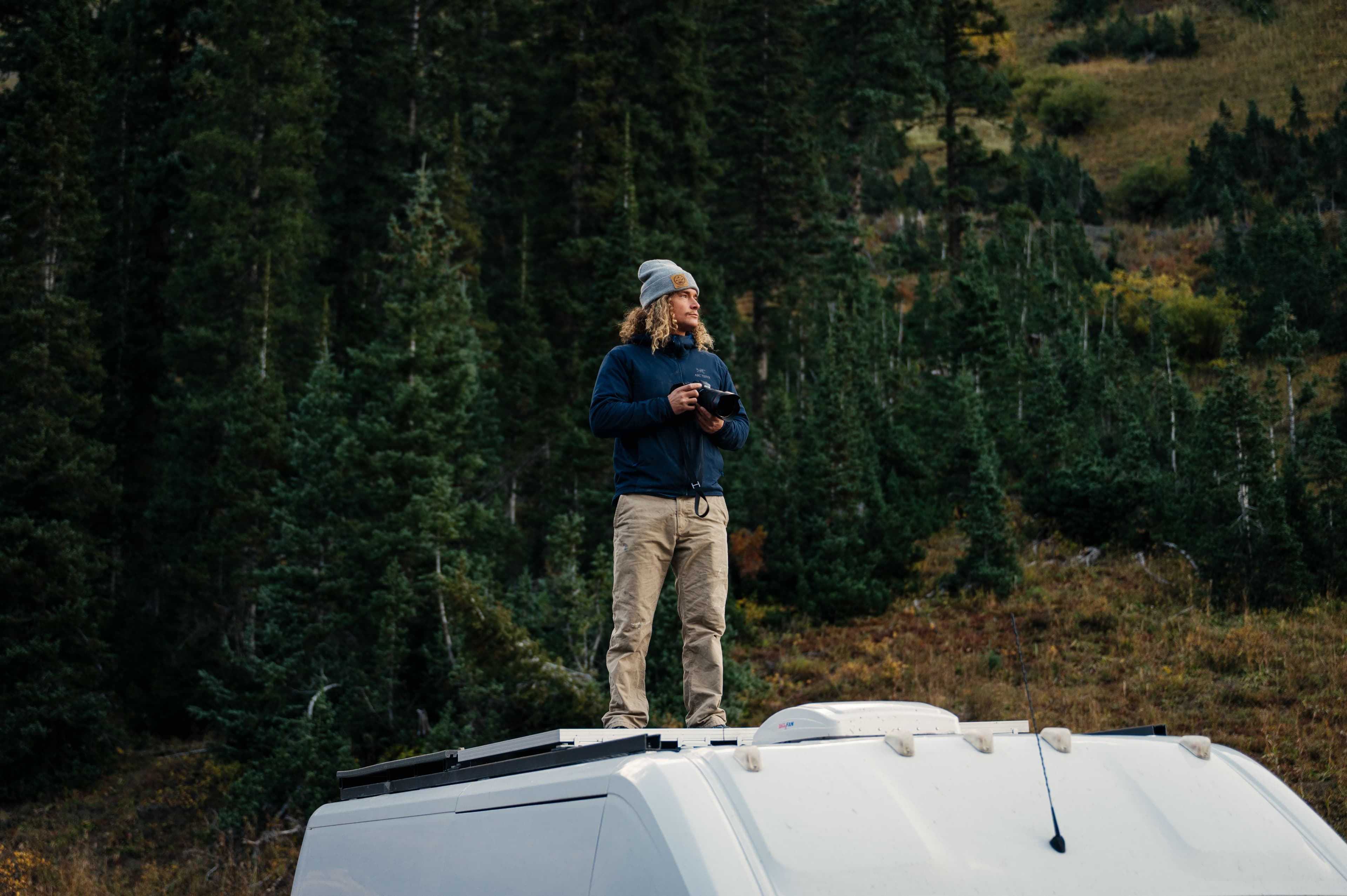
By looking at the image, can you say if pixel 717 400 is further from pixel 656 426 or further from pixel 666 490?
pixel 666 490

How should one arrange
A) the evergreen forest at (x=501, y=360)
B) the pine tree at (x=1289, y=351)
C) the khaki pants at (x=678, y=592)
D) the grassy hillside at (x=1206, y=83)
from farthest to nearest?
the grassy hillside at (x=1206, y=83) < the pine tree at (x=1289, y=351) < the evergreen forest at (x=501, y=360) < the khaki pants at (x=678, y=592)

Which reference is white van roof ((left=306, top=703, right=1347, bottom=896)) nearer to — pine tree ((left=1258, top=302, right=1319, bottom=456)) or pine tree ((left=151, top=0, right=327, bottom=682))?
pine tree ((left=1258, top=302, right=1319, bottom=456))

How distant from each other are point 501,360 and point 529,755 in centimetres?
2551

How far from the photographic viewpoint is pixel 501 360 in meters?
28.6

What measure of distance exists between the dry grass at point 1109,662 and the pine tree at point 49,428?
13280 mm

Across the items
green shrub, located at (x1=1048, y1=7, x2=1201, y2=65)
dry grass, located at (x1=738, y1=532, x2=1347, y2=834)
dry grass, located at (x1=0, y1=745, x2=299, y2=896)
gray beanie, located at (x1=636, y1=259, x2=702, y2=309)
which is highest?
green shrub, located at (x1=1048, y1=7, x2=1201, y2=65)

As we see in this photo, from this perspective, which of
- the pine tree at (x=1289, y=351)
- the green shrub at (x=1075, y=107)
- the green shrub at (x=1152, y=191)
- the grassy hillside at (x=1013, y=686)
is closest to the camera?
the grassy hillside at (x=1013, y=686)

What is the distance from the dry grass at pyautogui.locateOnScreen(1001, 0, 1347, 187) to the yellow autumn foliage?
62.8 feet

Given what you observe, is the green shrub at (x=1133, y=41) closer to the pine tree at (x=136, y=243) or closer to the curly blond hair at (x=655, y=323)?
the pine tree at (x=136, y=243)

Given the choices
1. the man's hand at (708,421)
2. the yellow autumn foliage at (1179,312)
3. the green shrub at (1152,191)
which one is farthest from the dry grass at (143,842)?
the green shrub at (1152,191)

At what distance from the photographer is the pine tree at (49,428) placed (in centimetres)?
2164

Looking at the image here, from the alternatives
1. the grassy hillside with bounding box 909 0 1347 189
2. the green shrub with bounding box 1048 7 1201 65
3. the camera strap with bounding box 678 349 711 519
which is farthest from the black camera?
the green shrub with bounding box 1048 7 1201 65

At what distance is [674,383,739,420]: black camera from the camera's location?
17.4 ft

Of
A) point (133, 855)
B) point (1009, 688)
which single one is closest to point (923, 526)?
point (1009, 688)
